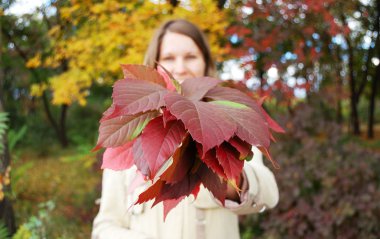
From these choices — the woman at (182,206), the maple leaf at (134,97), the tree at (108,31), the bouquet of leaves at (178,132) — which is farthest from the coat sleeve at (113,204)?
the tree at (108,31)

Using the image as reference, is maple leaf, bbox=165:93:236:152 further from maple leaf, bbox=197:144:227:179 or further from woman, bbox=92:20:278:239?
woman, bbox=92:20:278:239

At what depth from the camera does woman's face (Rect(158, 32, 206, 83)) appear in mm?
1393

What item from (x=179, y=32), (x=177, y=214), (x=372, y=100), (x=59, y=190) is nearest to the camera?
(x=177, y=214)

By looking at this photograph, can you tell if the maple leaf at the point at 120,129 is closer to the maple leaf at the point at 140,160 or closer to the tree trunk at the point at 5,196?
the maple leaf at the point at 140,160

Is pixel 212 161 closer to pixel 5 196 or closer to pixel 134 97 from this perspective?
pixel 134 97

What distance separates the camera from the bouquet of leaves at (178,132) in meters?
0.66

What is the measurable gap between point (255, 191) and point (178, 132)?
52cm

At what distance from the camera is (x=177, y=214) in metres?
1.27

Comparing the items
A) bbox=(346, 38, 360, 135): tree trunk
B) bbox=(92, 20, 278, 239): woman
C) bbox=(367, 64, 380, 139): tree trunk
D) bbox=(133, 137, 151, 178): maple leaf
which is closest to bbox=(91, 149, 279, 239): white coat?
bbox=(92, 20, 278, 239): woman

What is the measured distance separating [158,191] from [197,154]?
Result: 101 mm

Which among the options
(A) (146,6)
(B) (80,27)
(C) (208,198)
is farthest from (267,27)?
(C) (208,198)

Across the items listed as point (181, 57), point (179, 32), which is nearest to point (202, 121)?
point (181, 57)

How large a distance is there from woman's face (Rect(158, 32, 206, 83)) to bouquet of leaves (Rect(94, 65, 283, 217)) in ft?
1.92

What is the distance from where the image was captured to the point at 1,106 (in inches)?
96.3
